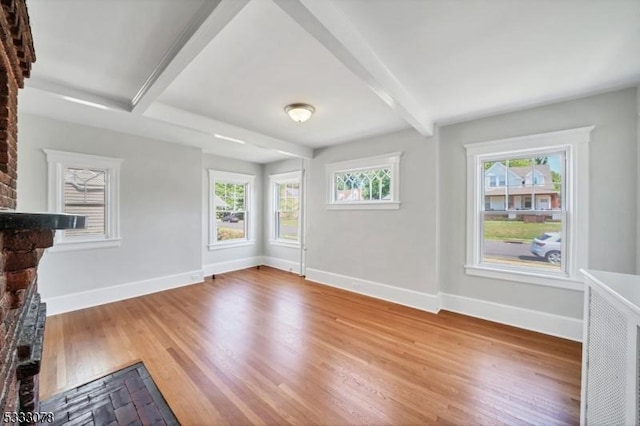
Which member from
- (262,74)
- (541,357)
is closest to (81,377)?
(262,74)

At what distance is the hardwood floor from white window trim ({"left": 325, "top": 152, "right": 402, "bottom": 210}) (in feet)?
5.01

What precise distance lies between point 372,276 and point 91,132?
4611mm

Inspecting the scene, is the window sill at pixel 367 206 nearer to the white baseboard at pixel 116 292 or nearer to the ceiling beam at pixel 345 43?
the ceiling beam at pixel 345 43

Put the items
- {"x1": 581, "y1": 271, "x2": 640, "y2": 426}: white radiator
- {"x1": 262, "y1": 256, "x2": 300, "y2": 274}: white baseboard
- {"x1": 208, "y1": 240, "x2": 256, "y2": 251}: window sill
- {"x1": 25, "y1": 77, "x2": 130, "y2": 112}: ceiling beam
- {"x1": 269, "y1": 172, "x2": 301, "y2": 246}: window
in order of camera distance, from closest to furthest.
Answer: {"x1": 581, "y1": 271, "x2": 640, "y2": 426}: white radiator → {"x1": 25, "y1": 77, "x2": 130, "y2": 112}: ceiling beam → {"x1": 208, "y1": 240, "x2": 256, "y2": 251}: window sill → {"x1": 262, "y1": 256, "x2": 300, "y2": 274}: white baseboard → {"x1": 269, "y1": 172, "x2": 301, "y2": 246}: window

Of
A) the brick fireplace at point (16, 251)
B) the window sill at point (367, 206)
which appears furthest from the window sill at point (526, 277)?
the brick fireplace at point (16, 251)

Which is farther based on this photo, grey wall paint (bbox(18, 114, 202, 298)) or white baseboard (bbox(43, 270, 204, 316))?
white baseboard (bbox(43, 270, 204, 316))

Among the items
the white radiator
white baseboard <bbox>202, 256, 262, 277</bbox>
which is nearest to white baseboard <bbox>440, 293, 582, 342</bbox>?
the white radiator

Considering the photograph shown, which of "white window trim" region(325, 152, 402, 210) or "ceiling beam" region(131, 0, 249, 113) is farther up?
"ceiling beam" region(131, 0, 249, 113)

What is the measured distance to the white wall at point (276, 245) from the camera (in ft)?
18.2

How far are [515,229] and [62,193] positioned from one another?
5798 mm

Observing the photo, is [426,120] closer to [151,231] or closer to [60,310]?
[151,231]

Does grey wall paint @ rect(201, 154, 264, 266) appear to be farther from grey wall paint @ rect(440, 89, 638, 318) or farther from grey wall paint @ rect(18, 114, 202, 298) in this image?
grey wall paint @ rect(440, 89, 638, 318)

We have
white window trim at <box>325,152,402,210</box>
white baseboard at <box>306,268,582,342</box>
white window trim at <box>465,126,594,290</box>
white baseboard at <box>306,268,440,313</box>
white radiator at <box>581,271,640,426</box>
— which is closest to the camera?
white radiator at <box>581,271,640,426</box>

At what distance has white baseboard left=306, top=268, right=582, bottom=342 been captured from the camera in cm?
276
